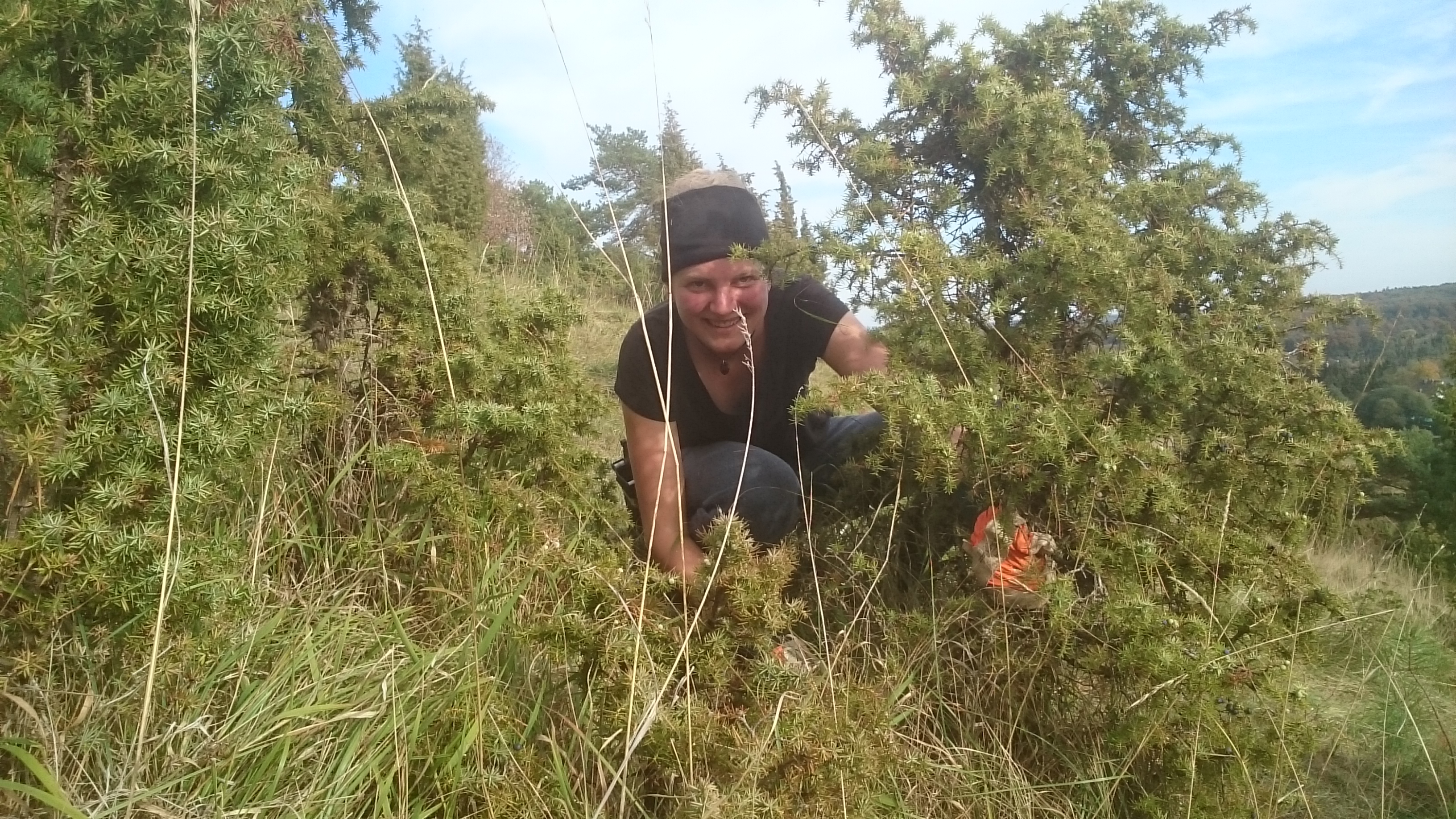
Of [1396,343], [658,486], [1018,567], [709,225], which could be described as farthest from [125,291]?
[1396,343]

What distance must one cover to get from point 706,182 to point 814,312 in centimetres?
48

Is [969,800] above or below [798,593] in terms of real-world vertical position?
below

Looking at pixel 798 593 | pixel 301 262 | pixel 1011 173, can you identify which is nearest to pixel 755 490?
pixel 798 593

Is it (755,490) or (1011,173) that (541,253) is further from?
(1011,173)

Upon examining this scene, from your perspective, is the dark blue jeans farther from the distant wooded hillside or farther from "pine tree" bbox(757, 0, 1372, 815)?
the distant wooded hillside

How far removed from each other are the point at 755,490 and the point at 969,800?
1.01 metres

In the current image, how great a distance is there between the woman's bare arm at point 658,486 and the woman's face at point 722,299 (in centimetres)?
31

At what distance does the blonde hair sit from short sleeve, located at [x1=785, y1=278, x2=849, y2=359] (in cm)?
33

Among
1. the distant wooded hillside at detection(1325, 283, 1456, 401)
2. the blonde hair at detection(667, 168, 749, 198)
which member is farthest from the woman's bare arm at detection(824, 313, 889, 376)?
the distant wooded hillside at detection(1325, 283, 1456, 401)

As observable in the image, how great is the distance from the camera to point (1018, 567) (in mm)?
1942

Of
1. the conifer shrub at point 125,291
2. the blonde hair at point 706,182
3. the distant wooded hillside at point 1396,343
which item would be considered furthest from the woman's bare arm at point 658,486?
the distant wooded hillside at point 1396,343

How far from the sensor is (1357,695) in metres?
2.41

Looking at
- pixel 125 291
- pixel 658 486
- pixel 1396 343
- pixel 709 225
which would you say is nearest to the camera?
pixel 125 291

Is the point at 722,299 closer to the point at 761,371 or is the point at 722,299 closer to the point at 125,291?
the point at 761,371
